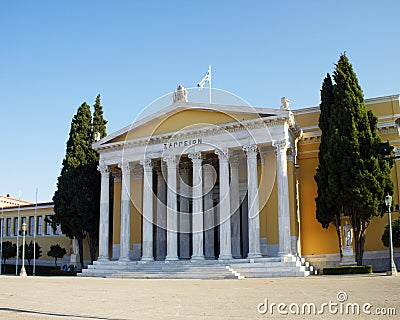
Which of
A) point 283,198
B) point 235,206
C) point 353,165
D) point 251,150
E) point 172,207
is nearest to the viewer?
point 353,165

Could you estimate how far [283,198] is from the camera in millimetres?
30672

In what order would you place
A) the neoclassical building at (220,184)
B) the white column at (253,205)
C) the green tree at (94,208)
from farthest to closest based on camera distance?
1. the green tree at (94,208)
2. the neoclassical building at (220,184)
3. the white column at (253,205)

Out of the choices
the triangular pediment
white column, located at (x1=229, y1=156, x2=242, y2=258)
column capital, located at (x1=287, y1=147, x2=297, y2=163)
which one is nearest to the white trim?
column capital, located at (x1=287, y1=147, x2=297, y2=163)

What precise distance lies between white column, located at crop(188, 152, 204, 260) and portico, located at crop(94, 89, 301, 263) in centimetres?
7

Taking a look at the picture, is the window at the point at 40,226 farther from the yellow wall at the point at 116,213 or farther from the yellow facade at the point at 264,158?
the yellow facade at the point at 264,158

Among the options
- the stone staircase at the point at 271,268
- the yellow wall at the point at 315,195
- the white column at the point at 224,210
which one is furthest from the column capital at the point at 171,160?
the yellow wall at the point at 315,195

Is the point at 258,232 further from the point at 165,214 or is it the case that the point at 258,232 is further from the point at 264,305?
the point at 264,305

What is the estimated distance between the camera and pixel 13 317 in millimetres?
9781

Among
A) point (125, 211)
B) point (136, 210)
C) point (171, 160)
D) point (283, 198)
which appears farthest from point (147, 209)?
point (283, 198)

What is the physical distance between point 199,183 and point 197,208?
1.84 meters

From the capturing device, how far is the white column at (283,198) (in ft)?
98.3

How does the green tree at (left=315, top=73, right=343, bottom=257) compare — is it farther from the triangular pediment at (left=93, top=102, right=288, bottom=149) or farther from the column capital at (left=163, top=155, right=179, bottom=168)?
the column capital at (left=163, top=155, right=179, bottom=168)

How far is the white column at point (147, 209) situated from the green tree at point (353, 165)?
38.9 ft

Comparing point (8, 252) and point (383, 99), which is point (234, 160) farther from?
point (8, 252)
